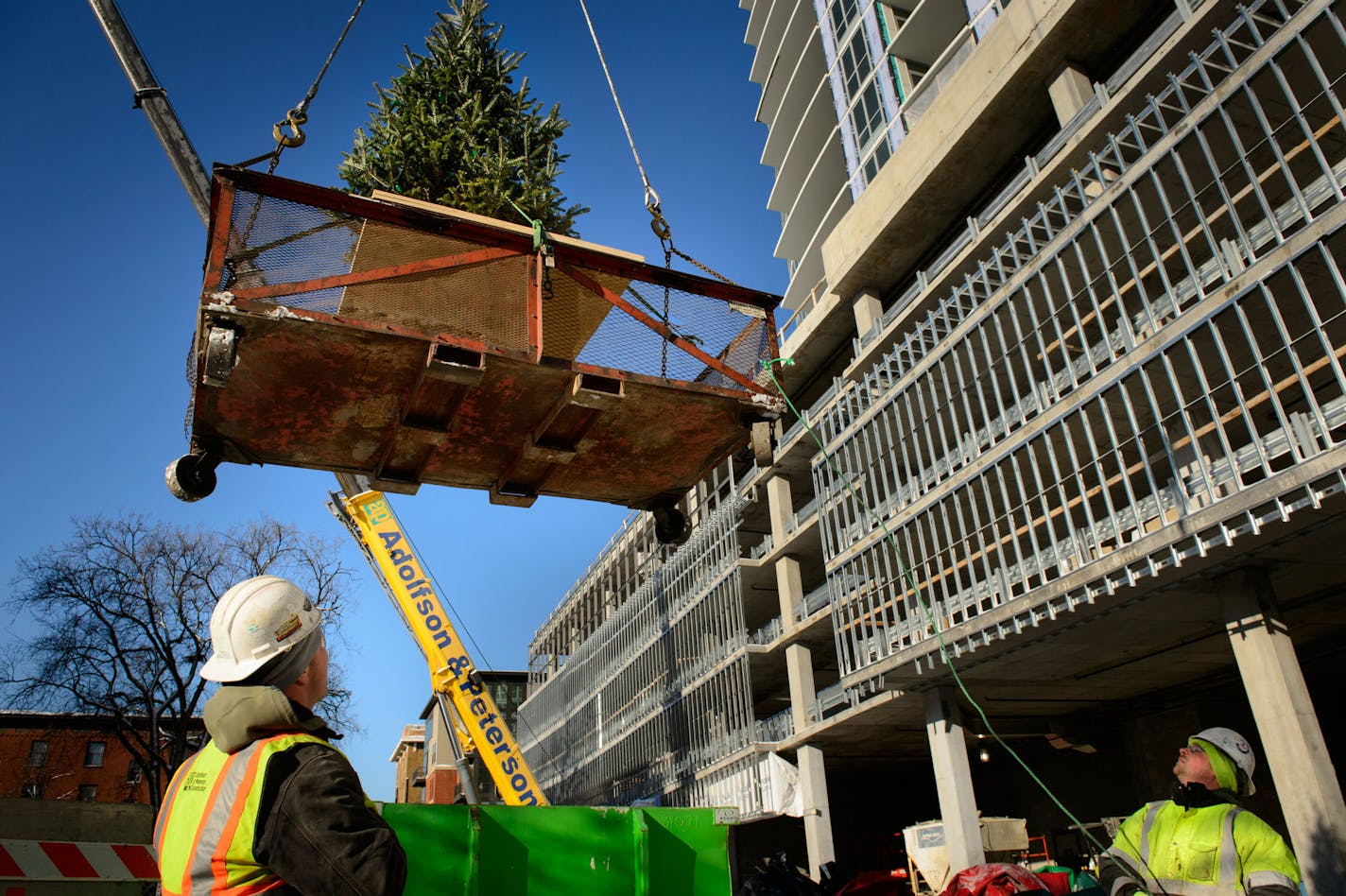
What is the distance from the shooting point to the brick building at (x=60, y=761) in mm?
51094

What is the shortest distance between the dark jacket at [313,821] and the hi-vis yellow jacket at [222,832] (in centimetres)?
3

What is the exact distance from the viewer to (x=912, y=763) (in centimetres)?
3139

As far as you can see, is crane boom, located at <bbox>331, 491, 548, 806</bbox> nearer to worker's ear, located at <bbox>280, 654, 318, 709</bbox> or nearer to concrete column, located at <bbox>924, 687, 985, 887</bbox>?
concrete column, located at <bbox>924, 687, 985, 887</bbox>

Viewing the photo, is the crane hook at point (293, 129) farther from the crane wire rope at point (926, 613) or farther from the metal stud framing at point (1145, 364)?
the metal stud framing at point (1145, 364)

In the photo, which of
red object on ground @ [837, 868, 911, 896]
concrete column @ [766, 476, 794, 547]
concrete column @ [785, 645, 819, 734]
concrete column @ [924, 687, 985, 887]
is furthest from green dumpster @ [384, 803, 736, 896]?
concrete column @ [766, 476, 794, 547]

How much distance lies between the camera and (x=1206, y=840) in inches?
170

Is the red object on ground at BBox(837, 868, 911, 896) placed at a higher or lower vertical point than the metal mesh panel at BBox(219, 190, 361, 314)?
lower

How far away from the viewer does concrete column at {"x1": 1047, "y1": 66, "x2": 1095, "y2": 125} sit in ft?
64.3

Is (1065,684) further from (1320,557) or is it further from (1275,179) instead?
(1275,179)

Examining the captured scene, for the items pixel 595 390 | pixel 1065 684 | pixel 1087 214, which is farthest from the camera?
pixel 1065 684

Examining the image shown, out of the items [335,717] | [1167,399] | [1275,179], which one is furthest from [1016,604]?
[335,717]

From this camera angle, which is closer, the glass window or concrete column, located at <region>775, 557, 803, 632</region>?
concrete column, located at <region>775, 557, 803, 632</region>

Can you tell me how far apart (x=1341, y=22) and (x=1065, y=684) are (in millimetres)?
13848

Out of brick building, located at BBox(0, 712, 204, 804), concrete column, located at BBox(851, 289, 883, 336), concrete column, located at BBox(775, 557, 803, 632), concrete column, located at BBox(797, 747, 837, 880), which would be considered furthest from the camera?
brick building, located at BBox(0, 712, 204, 804)
